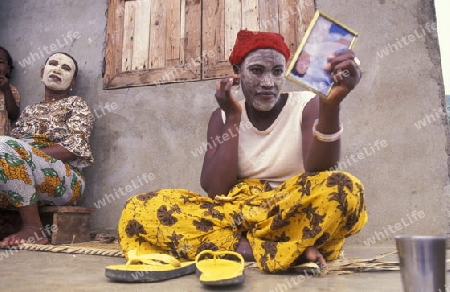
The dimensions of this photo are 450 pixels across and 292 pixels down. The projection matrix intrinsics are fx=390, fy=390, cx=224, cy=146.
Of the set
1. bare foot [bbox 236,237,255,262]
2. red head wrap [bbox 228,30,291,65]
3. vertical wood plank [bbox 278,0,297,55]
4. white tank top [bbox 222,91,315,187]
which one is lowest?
bare foot [bbox 236,237,255,262]

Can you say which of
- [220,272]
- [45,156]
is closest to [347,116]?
[220,272]

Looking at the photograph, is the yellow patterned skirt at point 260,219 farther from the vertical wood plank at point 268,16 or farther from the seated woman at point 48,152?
the vertical wood plank at point 268,16

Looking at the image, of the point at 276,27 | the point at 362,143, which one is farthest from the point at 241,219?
the point at 276,27

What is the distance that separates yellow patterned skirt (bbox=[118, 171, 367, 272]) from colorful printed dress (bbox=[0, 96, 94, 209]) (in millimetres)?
1248

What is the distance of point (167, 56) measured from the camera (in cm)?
362

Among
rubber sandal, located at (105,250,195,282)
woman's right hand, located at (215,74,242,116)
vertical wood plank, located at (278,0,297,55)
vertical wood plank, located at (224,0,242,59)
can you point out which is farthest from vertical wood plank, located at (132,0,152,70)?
rubber sandal, located at (105,250,195,282)

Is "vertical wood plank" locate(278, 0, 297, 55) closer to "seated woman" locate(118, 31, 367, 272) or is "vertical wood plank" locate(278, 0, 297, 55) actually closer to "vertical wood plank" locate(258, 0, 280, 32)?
"vertical wood plank" locate(258, 0, 280, 32)

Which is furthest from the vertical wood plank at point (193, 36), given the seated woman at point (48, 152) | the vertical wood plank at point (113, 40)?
the seated woman at point (48, 152)

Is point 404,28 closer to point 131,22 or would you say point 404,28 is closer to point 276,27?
point 276,27

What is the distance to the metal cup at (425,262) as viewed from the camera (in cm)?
89

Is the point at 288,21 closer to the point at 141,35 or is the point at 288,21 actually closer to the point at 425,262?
the point at 141,35

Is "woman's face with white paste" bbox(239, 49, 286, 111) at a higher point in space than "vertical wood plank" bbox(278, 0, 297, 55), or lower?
lower

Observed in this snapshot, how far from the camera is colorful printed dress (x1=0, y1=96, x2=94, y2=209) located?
2811 mm

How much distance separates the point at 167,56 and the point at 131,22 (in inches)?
22.1
